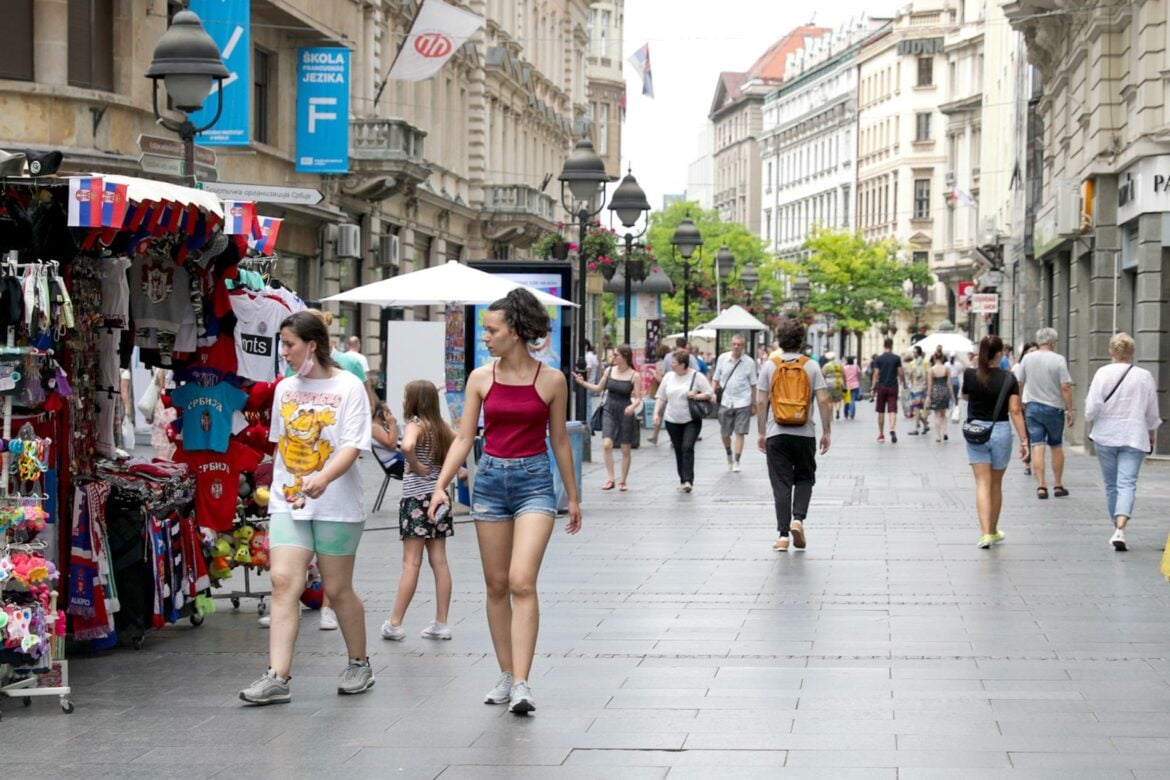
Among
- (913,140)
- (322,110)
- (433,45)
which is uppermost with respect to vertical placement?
(913,140)

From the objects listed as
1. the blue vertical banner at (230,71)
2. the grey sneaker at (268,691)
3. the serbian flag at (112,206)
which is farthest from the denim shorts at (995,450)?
the blue vertical banner at (230,71)

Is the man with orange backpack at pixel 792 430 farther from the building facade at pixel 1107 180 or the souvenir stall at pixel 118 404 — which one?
the building facade at pixel 1107 180

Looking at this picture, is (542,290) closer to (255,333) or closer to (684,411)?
(684,411)

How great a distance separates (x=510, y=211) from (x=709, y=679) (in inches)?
1627

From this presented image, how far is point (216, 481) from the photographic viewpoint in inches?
438

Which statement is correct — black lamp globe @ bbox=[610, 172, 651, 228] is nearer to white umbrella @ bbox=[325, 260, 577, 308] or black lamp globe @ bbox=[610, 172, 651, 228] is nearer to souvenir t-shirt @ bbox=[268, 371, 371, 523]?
white umbrella @ bbox=[325, 260, 577, 308]

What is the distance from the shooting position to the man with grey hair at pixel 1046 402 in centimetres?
2055

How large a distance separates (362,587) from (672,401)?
31.7 ft

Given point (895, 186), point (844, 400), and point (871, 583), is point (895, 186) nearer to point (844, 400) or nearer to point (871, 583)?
point (844, 400)

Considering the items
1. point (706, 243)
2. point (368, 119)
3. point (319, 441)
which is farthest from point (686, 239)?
point (706, 243)

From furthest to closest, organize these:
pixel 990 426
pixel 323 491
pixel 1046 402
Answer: pixel 1046 402, pixel 990 426, pixel 323 491

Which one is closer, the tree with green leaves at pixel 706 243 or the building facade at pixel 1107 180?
the building facade at pixel 1107 180

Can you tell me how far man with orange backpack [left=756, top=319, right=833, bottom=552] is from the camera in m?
14.9

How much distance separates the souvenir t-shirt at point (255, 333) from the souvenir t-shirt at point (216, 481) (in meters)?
0.44
